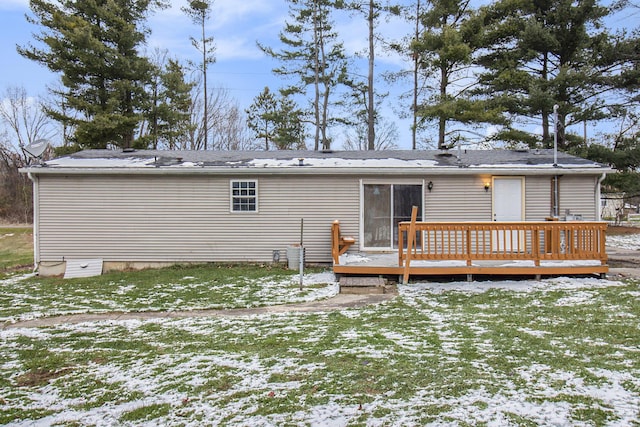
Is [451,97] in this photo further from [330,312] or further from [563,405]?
[563,405]

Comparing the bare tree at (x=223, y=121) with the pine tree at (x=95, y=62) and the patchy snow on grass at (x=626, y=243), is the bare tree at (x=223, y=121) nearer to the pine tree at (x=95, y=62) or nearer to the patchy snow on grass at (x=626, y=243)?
the pine tree at (x=95, y=62)

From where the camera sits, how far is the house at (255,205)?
30.7 ft

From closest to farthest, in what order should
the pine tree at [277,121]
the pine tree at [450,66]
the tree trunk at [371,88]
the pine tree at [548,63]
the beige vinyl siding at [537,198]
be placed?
the beige vinyl siding at [537,198]
the pine tree at [450,66]
the pine tree at [548,63]
the tree trunk at [371,88]
the pine tree at [277,121]

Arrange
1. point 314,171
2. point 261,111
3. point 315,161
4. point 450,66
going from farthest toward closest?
1. point 261,111
2. point 450,66
3. point 315,161
4. point 314,171

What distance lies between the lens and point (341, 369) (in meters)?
3.35

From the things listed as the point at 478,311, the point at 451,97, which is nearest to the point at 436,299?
the point at 478,311

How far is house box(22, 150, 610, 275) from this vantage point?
9367 millimetres

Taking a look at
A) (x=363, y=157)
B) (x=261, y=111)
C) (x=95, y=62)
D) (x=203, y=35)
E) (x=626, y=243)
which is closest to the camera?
(x=363, y=157)

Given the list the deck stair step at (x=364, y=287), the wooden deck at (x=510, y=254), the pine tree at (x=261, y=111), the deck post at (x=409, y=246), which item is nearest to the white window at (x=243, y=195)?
the wooden deck at (x=510, y=254)

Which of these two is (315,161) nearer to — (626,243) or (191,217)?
(191,217)

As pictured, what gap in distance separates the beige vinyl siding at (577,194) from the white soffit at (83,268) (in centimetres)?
1091

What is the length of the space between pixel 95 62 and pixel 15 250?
7939mm

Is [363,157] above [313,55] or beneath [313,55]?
beneath

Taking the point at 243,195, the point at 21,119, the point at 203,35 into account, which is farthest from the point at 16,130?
the point at 243,195
